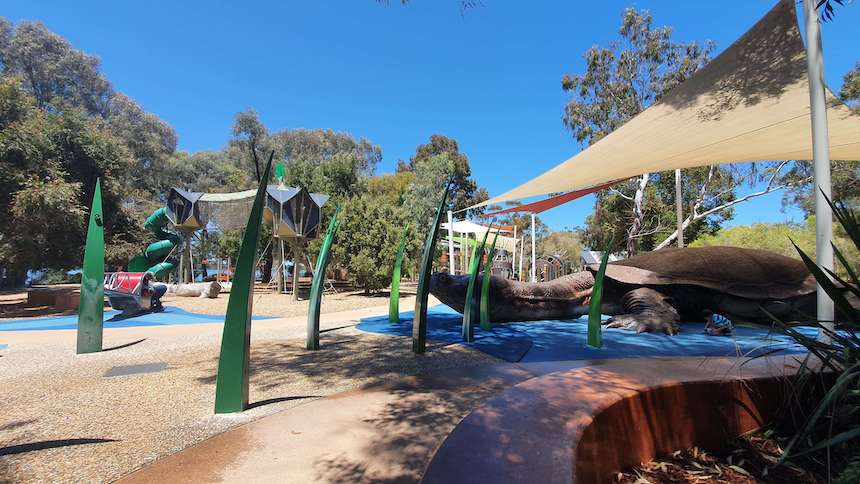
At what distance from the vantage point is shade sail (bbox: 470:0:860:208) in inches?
183

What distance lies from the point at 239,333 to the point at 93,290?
377 centimetres

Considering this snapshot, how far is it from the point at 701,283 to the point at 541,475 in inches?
250

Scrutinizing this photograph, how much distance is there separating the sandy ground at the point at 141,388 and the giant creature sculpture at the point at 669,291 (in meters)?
2.04

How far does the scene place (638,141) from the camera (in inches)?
235

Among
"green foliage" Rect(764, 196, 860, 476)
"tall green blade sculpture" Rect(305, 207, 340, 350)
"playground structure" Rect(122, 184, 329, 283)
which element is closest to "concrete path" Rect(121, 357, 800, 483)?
"green foliage" Rect(764, 196, 860, 476)

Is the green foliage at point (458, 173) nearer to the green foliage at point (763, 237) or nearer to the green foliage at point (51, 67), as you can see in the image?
the green foliage at point (763, 237)

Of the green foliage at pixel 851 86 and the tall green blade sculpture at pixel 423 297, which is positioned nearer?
the tall green blade sculpture at pixel 423 297

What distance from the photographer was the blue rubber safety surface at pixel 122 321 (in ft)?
27.0

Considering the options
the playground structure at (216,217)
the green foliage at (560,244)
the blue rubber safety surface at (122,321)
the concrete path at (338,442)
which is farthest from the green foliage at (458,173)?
the concrete path at (338,442)

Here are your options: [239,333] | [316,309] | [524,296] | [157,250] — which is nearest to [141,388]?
[239,333]

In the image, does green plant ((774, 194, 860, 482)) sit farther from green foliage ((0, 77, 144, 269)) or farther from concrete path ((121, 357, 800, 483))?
green foliage ((0, 77, 144, 269))

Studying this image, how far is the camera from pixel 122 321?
8.64 m

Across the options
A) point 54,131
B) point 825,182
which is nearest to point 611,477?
point 825,182

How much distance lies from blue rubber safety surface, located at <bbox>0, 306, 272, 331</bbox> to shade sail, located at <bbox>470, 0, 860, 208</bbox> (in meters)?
9.09
